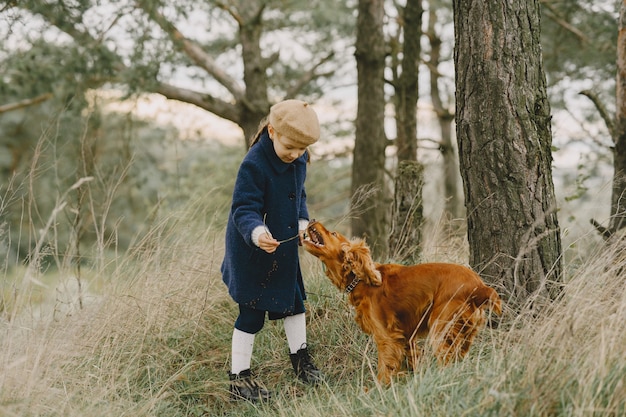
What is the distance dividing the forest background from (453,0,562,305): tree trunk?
0.97 feet

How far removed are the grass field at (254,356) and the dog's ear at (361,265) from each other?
368 millimetres

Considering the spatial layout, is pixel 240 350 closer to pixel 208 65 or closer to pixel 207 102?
pixel 207 102

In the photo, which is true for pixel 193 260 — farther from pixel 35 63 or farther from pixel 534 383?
pixel 35 63

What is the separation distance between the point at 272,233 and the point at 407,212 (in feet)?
6.39

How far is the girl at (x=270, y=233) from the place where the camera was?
3652mm

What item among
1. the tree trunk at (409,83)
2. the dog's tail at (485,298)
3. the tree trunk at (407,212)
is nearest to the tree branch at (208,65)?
the tree trunk at (409,83)

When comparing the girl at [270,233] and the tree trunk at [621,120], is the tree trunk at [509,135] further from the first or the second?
the tree trunk at [621,120]

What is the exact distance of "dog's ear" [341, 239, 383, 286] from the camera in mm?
3641

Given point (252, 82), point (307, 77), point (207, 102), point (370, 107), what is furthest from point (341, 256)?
point (307, 77)

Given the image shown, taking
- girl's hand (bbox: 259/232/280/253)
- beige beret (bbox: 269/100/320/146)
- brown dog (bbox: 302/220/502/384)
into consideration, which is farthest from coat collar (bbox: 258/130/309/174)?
girl's hand (bbox: 259/232/280/253)

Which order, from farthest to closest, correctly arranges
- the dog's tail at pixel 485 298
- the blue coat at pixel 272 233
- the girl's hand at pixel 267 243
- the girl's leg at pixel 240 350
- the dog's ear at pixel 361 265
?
the girl's leg at pixel 240 350 < the blue coat at pixel 272 233 < the dog's ear at pixel 361 265 < the girl's hand at pixel 267 243 < the dog's tail at pixel 485 298

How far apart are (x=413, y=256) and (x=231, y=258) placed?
1.91 metres

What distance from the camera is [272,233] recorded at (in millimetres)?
3912

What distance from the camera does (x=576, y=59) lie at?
11914mm
